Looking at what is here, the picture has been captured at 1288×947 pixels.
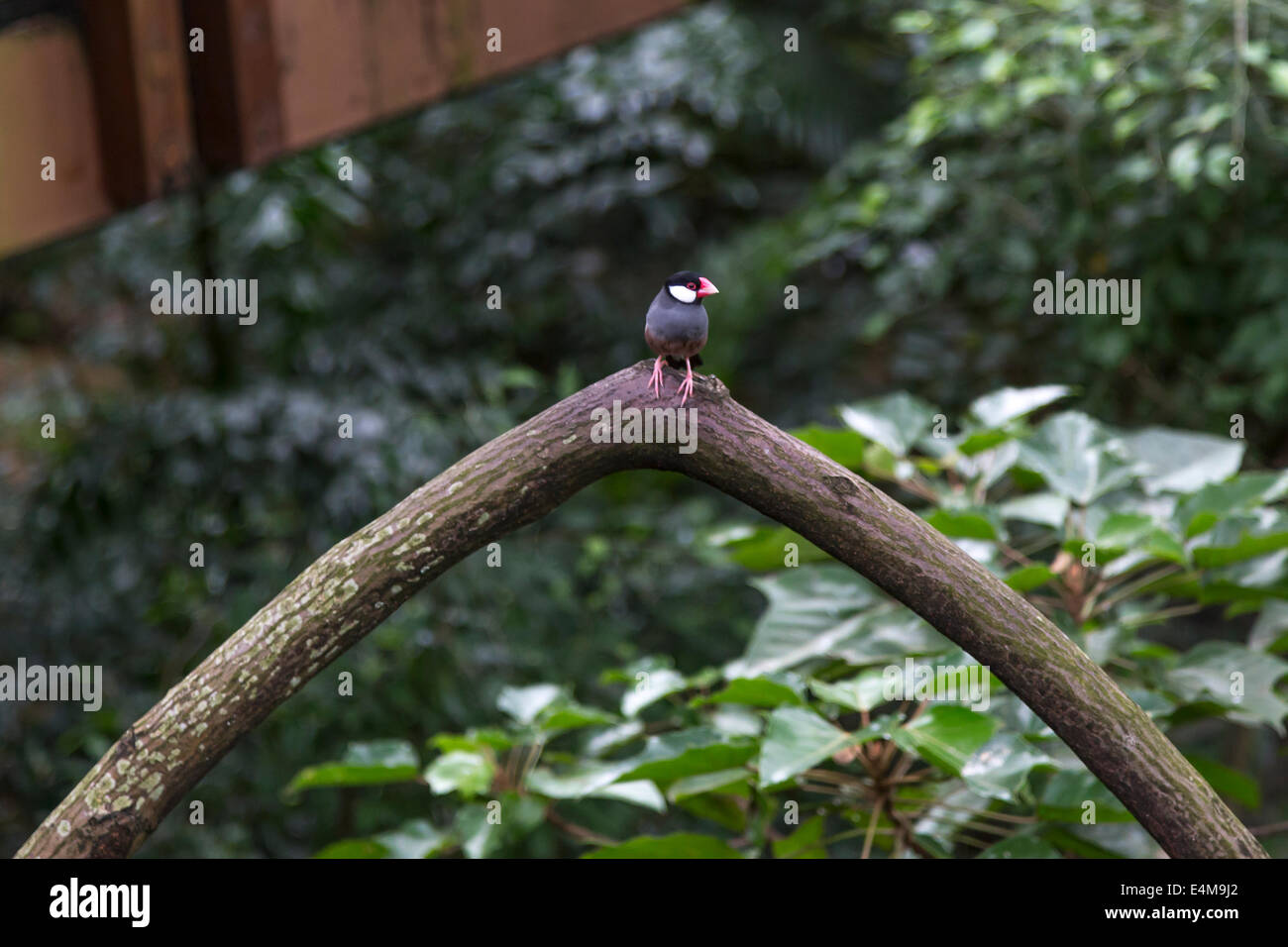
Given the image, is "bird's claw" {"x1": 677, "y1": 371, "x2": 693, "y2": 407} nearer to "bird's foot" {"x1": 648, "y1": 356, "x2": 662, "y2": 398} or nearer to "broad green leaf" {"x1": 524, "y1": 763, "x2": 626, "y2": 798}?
"bird's foot" {"x1": 648, "y1": 356, "x2": 662, "y2": 398}

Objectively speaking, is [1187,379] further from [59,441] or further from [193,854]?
[59,441]

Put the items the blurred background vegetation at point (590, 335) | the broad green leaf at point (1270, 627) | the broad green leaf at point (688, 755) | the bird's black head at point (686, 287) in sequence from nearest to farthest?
1. the bird's black head at point (686, 287)
2. the broad green leaf at point (688, 755)
3. the broad green leaf at point (1270, 627)
4. the blurred background vegetation at point (590, 335)

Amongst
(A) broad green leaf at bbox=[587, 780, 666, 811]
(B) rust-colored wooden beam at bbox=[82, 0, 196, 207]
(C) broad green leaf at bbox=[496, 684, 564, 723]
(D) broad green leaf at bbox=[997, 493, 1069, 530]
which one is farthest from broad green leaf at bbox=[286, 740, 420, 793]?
(B) rust-colored wooden beam at bbox=[82, 0, 196, 207]

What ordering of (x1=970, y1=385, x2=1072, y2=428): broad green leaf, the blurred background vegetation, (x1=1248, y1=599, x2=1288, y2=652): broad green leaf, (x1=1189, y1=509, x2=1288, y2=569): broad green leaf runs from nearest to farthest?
(x1=1189, y1=509, x2=1288, y2=569): broad green leaf < (x1=1248, y1=599, x2=1288, y2=652): broad green leaf < (x1=970, y1=385, x2=1072, y2=428): broad green leaf < the blurred background vegetation

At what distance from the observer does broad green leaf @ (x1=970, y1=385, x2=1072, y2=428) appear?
164 centimetres

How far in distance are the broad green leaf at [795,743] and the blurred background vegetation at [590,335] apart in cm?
33

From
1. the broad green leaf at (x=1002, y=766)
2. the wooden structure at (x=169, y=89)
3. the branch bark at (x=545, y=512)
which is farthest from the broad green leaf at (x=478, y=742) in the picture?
A: the wooden structure at (x=169, y=89)

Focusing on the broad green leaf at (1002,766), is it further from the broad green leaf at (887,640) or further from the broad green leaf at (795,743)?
the broad green leaf at (887,640)

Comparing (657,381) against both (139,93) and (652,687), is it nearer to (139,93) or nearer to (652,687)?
(652,687)

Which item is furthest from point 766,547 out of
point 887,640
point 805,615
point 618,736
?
point 618,736

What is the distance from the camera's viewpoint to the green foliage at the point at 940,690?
1313 millimetres

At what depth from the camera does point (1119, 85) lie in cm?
245

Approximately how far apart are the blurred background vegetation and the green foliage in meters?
0.05

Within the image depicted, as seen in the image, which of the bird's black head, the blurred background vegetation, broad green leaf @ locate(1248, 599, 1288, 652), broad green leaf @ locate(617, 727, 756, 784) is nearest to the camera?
the bird's black head
